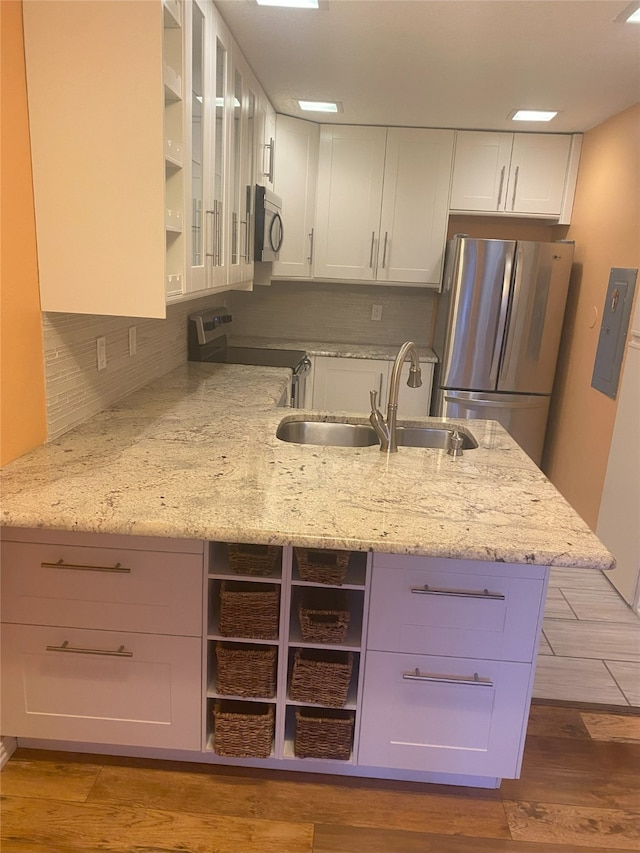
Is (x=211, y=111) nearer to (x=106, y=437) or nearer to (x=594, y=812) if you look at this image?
(x=106, y=437)

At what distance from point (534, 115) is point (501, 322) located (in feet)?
3.87

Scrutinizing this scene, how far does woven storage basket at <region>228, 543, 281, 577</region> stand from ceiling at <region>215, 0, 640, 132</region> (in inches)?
74.5

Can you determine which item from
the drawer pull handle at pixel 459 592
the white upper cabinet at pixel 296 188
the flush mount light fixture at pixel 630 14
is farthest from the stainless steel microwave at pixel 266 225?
the drawer pull handle at pixel 459 592

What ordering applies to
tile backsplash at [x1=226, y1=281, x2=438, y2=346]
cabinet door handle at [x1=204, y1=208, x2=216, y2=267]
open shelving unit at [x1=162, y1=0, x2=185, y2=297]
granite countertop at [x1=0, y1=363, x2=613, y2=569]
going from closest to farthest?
granite countertop at [x1=0, y1=363, x2=613, y2=569] < open shelving unit at [x1=162, y1=0, x2=185, y2=297] < cabinet door handle at [x1=204, y1=208, x2=216, y2=267] < tile backsplash at [x1=226, y1=281, x2=438, y2=346]

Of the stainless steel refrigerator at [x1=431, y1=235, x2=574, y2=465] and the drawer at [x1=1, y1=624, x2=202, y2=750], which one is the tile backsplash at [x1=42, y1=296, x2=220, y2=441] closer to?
the drawer at [x1=1, y1=624, x2=202, y2=750]

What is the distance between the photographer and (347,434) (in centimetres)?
240

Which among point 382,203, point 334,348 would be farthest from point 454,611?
point 382,203

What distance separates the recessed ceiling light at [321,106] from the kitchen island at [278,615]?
2.60m

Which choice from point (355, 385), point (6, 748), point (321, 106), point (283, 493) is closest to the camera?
point (283, 493)

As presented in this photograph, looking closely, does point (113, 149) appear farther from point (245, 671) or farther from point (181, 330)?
point (181, 330)

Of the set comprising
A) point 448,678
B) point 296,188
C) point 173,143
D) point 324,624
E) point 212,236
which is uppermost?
point 296,188

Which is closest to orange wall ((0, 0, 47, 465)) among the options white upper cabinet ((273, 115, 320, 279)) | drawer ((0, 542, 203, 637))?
drawer ((0, 542, 203, 637))

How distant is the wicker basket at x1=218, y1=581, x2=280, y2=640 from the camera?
1628mm

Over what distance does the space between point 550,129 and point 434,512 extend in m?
3.31
